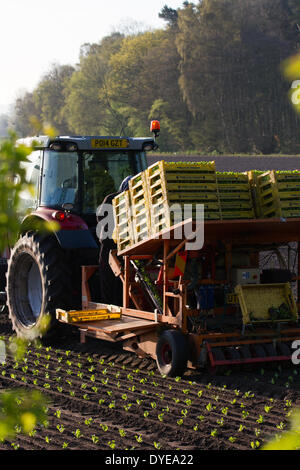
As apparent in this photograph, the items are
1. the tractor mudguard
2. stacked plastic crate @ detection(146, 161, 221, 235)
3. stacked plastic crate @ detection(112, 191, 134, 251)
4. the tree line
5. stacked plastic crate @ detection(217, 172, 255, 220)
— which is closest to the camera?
stacked plastic crate @ detection(146, 161, 221, 235)

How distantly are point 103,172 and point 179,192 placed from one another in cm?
190

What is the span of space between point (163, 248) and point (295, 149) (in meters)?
43.1

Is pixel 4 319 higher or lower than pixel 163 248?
lower

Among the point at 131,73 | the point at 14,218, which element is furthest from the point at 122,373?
the point at 131,73

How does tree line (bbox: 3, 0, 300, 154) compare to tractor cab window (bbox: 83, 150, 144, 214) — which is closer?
tractor cab window (bbox: 83, 150, 144, 214)

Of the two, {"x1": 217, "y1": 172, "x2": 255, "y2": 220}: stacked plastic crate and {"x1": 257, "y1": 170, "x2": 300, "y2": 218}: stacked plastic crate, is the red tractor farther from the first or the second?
{"x1": 257, "y1": 170, "x2": 300, "y2": 218}: stacked plastic crate

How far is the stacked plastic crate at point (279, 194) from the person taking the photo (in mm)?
6855

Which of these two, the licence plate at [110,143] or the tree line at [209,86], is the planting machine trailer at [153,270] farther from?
the tree line at [209,86]

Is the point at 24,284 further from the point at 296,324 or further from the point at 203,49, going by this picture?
the point at 203,49

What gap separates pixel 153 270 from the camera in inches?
286

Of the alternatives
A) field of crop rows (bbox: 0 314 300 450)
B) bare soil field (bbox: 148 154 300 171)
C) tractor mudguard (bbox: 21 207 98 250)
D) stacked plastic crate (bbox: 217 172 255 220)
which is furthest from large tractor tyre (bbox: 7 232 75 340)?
bare soil field (bbox: 148 154 300 171)

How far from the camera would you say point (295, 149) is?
48.5 meters

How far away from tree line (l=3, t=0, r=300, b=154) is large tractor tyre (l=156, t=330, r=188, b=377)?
40627 millimetres

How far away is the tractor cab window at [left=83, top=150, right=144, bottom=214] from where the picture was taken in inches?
315
